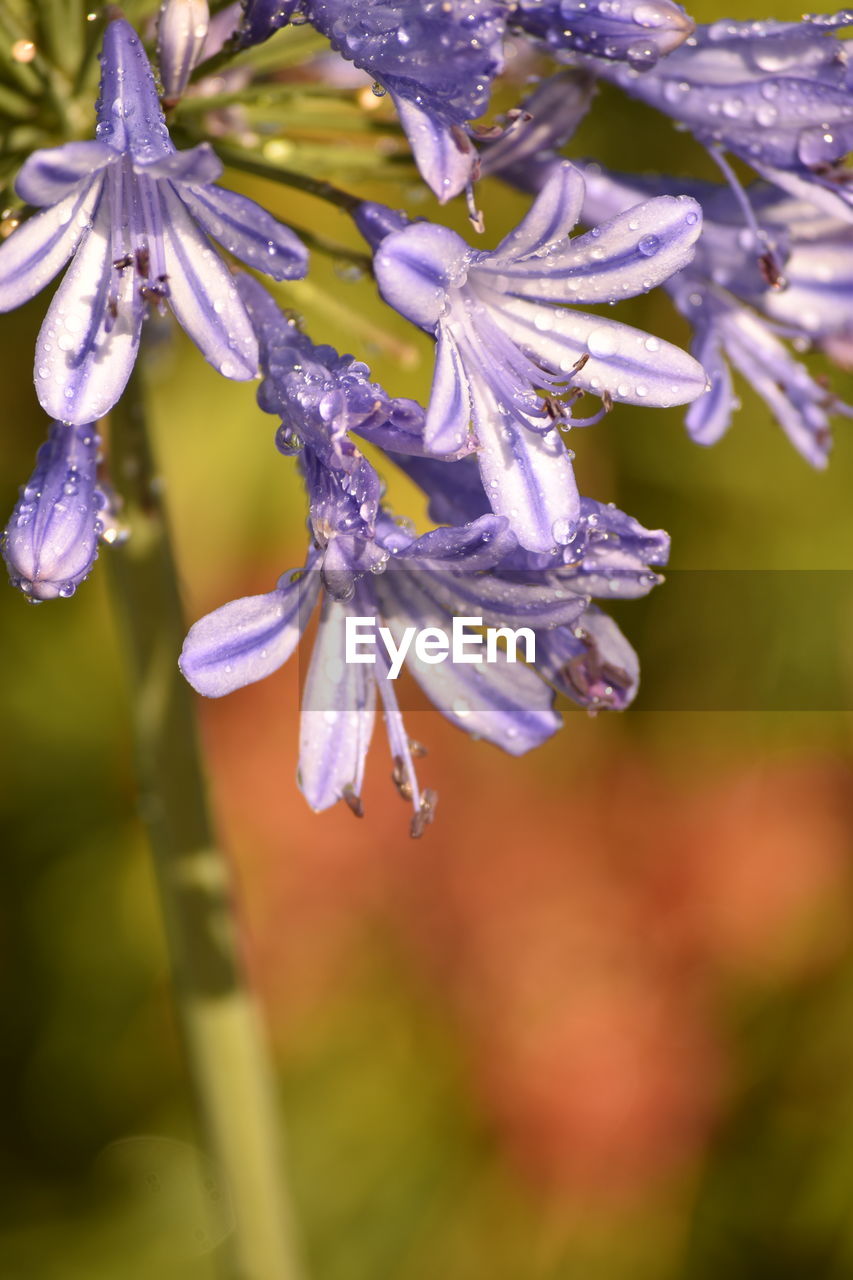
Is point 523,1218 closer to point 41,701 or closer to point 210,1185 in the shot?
point 210,1185

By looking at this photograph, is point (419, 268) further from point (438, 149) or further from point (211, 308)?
point (211, 308)

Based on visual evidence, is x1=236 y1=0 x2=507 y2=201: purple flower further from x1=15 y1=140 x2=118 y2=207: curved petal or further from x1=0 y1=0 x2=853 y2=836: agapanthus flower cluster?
x1=15 y1=140 x2=118 y2=207: curved petal

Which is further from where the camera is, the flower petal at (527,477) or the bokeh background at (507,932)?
the bokeh background at (507,932)

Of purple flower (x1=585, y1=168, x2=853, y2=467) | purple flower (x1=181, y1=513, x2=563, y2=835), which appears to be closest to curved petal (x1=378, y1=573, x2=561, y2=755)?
purple flower (x1=181, y1=513, x2=563, y2=835)

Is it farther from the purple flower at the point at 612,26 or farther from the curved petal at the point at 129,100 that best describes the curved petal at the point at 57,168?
the purple flower at the point at 612,26

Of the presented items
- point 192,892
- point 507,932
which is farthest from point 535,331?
point 507,932

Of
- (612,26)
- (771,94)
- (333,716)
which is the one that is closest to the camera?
(612,26)

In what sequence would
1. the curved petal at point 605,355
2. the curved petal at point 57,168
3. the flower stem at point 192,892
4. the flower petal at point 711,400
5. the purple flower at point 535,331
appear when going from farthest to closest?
the flower stem at point 192,892 → the flower petal at point 711,400 → the curved petal at point 605,355 → the purple flower at point 535,331 → the curved petal at point 57,168

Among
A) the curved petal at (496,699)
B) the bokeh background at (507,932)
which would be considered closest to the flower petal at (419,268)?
the curved petal at (496,699)
